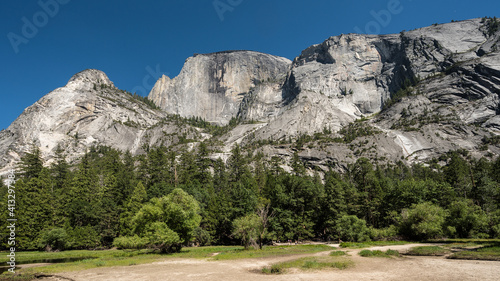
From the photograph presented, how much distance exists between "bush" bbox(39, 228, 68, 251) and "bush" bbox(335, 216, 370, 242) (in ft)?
173

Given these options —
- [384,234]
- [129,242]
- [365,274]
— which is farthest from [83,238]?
[384,234]

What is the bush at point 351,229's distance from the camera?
5028cm

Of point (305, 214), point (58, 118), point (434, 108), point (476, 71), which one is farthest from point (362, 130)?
point (58, 118)

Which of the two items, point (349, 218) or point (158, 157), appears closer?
point (349, 218)

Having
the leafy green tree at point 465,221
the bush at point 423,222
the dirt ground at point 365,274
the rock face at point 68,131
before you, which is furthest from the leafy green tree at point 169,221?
the rock face at point 68,131

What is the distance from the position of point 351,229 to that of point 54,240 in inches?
2236

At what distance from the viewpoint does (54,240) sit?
5072 centimetres

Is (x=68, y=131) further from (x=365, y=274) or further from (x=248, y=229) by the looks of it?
(x=365, y=274)

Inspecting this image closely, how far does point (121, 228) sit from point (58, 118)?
6820 inches

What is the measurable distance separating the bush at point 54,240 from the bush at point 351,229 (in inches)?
2078

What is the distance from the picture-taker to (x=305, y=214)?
199ft

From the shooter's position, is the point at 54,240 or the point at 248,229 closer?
the point at 248,229

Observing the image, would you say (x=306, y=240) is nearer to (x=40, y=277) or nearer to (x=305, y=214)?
(x=305, y=214)

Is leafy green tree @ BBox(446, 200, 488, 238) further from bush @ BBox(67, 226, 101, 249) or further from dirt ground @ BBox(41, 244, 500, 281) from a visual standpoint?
bush @ BBox(67, 226, 101, 249)
